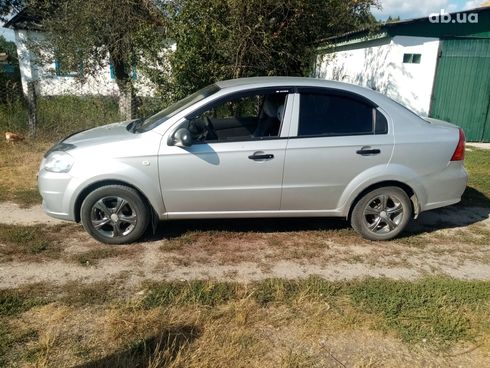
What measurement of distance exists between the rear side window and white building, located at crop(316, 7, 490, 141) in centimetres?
561

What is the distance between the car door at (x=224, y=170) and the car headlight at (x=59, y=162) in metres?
0.94

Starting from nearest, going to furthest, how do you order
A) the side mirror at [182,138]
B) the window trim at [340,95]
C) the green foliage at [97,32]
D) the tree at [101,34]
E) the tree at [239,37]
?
the side mirror at [182,138] < the window trim at [340,95] < the tree at [239,37] < the tree at [101,34] < the green foliage at [97,32]

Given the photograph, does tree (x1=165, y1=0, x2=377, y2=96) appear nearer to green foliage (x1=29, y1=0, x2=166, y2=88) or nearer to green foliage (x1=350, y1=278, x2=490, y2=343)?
green foliage (x1=29, y1=0, x2=166, y2=88)

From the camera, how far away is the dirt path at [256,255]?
3969 millimetres

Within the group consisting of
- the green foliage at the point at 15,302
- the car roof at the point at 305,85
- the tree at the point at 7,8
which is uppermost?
the tree at the point at 7,8

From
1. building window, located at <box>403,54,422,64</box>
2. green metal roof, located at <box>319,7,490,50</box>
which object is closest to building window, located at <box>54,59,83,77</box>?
green metal roof, located at <box>319,7,490,50</box>

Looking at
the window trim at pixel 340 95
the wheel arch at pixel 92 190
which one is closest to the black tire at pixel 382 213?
the window trim at pixel 340 95

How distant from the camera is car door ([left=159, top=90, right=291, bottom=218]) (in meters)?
4.28

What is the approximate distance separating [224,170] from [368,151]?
1.55m

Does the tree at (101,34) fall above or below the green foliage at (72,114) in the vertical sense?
above

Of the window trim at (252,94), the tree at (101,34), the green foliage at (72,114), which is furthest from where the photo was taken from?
the green foliage at (72,114)

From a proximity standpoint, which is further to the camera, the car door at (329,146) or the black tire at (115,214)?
the car door at (329,146)

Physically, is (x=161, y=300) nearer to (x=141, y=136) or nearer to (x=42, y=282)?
(x=42, y=282)

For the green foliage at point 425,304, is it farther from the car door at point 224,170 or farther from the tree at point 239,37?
the tree at point 239,37
